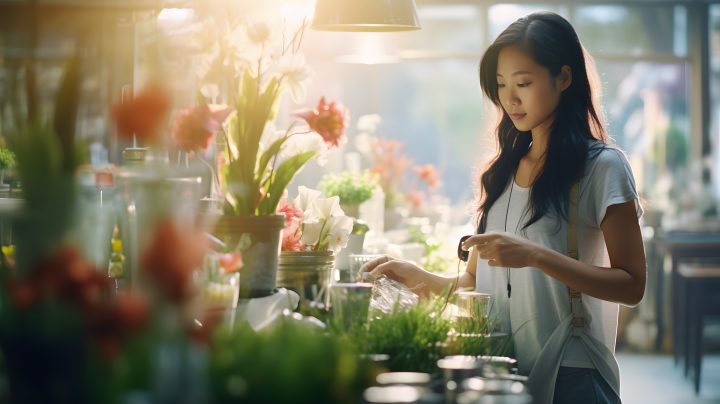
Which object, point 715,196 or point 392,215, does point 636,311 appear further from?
point 392,215

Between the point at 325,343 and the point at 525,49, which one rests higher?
the point at 525,49

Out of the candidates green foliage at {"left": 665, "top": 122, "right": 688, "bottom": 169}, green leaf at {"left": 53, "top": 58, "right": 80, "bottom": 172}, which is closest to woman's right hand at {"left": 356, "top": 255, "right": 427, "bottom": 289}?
green leaf at {"left": 53, "top": 58, "right": 80, "bottom": 172}

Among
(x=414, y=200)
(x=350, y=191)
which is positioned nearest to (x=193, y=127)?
(x=350, y=191)

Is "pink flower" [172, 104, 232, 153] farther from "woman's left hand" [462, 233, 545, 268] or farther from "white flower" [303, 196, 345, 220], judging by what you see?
"woman's left hand" [462, 233, 545, 268]

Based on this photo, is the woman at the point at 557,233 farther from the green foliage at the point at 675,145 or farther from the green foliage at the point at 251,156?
the green foliage at the point at 675,145

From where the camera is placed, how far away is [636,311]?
520 cm

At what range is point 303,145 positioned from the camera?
1074mm

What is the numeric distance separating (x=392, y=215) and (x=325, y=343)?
2.74 metres

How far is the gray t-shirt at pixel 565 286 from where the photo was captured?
49.2 inches

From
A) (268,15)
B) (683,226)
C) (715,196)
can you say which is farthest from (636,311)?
(268,15)

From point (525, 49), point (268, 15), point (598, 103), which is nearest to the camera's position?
point (268, 15)

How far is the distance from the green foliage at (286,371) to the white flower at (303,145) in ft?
1.91

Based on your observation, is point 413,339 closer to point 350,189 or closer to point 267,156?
point 267,156

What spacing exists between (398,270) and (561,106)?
549 mm
